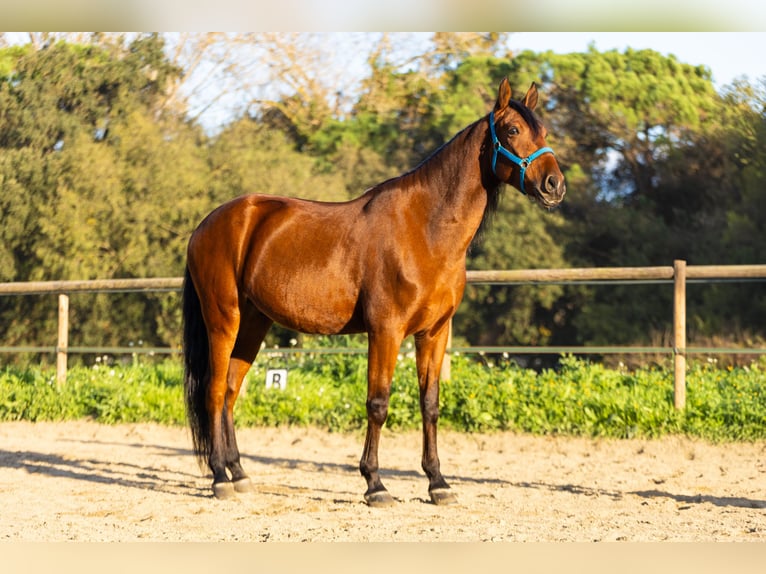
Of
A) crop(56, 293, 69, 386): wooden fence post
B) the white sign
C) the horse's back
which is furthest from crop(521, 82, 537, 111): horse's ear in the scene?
crop(56, 293, 69, 386): wooden fence post

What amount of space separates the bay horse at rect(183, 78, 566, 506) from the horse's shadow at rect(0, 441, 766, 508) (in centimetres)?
48

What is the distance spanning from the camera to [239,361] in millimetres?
5531

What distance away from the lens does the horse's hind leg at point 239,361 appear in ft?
17.6

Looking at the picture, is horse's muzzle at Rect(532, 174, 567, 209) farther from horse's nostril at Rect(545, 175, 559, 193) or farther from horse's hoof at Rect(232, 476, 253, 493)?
horse's hoof at Rect(232, 476, 253, 493)

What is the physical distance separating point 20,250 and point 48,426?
6672 millimetres

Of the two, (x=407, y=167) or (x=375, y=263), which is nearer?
(x=375, y=263)

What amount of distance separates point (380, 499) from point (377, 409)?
479 mm

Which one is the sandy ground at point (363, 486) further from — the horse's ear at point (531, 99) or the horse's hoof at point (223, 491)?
the horse's ear at point (531, 99)

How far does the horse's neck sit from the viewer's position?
188 inches

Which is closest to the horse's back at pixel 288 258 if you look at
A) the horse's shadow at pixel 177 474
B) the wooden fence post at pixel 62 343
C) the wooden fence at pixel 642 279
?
the horse's shadow at pixel 177 474

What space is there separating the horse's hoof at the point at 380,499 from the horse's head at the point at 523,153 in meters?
1.76

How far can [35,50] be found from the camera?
13891 millimetres

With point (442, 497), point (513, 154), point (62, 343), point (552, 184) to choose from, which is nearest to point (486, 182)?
point (513, 154)

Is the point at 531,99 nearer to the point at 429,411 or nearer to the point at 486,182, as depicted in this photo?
the point at 486,182
